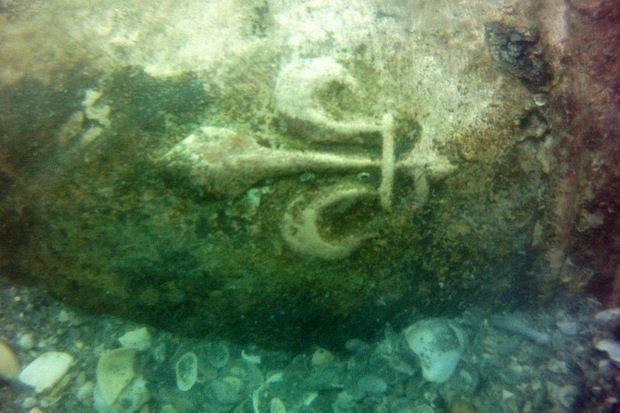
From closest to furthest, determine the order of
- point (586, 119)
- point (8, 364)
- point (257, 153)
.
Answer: point (257, 153) → point (586, 119) → point (8, 364)

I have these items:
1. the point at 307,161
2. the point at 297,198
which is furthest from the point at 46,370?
the point at 307,161

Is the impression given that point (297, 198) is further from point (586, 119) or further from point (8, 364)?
point (8, 364)

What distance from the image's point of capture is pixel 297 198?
153cm

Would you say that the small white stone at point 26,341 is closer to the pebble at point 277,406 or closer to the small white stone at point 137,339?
the small white stone at point 137,339

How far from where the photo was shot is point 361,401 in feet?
6.29

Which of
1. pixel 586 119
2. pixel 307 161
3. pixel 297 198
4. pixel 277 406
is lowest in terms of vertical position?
pixel 277 406

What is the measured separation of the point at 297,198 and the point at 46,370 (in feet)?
4.36

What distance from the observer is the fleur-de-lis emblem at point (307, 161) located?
4.85 feet

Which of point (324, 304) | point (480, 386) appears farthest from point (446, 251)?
point (480, 386)

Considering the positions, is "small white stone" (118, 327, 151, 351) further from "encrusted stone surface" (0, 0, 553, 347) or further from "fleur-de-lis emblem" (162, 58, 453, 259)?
"fleur-de-lis emblem" (162, 58, 453, 259)

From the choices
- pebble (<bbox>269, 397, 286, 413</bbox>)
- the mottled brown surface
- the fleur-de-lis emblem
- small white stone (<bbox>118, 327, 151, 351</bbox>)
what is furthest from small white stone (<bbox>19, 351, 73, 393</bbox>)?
the mottled brown surface

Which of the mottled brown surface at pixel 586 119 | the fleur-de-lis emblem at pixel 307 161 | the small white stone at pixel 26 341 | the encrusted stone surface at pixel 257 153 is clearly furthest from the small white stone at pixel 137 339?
the mottled brown surface at pixel 586 119

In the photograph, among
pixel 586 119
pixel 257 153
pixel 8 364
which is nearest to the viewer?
pixel 257 153

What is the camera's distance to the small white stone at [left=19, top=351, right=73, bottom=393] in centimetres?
181
